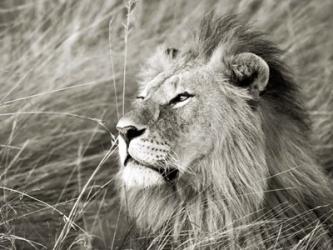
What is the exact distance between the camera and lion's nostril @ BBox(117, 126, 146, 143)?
401cm

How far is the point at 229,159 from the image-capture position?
4082 mm

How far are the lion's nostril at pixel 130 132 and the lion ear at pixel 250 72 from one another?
58cm

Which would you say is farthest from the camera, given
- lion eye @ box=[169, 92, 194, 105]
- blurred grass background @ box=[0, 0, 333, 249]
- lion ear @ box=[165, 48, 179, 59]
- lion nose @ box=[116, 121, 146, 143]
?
blurred grass background @ box=[0, 0, 333, 249]

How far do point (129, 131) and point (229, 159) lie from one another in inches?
21.2

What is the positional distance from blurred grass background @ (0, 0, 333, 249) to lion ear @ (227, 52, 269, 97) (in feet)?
4.49

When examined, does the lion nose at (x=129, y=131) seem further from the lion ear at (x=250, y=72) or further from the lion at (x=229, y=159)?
the lion ear at (x=250, y=72)

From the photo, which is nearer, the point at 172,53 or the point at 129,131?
the point at 129,131

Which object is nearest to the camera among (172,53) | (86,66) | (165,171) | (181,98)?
(165,171)

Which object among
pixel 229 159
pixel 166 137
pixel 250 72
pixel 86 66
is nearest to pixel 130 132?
pixel 166 137

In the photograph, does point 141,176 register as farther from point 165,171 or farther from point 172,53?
point 172,53

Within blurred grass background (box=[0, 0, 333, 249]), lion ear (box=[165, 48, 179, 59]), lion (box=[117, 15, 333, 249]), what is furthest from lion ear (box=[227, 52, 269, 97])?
blurred grass background (box=[0, 0, 333, 249])

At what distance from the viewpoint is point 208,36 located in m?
4.41

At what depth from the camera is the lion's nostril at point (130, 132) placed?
4008 mm

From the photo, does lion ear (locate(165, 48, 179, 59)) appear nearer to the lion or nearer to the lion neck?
the lion
